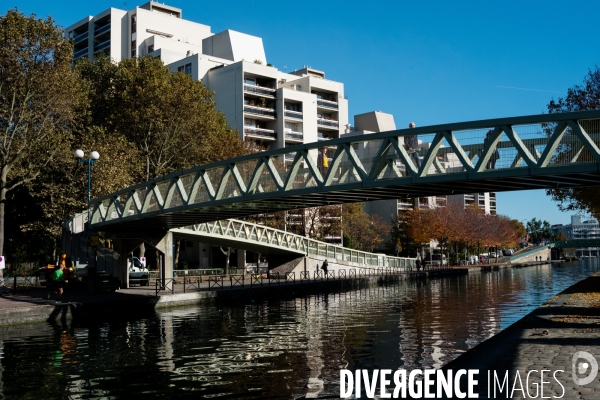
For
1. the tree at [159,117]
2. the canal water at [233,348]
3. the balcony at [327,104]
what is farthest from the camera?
the balcony at [327,104]

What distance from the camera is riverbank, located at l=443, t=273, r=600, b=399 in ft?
34.9

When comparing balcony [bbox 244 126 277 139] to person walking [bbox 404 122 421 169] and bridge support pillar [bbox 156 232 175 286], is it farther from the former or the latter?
person walking [bbox 404 122 421 169]

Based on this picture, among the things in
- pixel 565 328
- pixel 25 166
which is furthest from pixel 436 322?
pixel 25 166

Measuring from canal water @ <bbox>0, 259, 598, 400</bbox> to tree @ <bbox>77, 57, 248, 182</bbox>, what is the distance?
82.2 ft

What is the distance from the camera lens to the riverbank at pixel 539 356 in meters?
10.6

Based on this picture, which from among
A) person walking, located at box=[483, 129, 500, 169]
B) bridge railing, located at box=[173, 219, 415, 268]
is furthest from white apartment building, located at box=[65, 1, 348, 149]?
person walking, located at box=[483, 129, 500, 169]

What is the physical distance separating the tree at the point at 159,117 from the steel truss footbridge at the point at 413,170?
21889 mm

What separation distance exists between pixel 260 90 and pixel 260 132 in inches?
227

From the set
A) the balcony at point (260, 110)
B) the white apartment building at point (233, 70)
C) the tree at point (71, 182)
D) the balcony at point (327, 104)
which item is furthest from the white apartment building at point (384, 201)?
the tree at point (71, 182)

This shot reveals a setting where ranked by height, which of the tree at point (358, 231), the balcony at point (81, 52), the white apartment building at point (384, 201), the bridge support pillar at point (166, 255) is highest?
the balcony at point (81, 52)

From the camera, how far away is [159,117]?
5278 cm

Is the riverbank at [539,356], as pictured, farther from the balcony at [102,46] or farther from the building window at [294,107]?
the balcony at [102,46]

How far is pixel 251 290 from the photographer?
36.5 m

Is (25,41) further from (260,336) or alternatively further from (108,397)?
(108,397)
